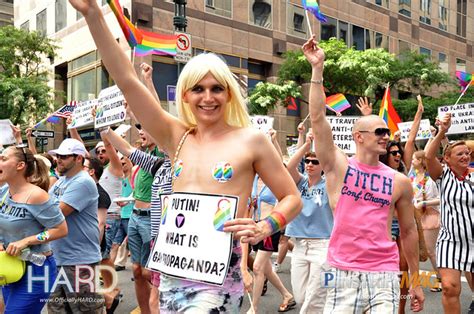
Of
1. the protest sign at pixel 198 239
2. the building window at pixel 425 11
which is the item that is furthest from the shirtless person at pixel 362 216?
the building window at pixel 425 11

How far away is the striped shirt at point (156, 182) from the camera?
5250 mm

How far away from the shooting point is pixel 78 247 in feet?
15.3

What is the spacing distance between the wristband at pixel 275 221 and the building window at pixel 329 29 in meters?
30.9

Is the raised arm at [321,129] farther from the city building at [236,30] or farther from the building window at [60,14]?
the building window at [60,14]

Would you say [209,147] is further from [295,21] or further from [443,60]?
[443,60]

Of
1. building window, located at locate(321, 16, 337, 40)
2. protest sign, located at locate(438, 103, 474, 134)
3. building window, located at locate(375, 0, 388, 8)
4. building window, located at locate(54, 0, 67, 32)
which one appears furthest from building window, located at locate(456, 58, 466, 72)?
protest sign, located at locate(438, 103, 474, 134)

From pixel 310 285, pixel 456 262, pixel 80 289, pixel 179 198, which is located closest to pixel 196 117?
pixel 179 198

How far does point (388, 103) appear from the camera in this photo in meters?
9.67

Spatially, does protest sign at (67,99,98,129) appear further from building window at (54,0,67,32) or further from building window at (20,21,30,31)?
building window at (20,21,30,31)

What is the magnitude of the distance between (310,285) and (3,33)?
22.8 m

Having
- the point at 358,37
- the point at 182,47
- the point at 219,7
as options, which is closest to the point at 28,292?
the point at 182,47

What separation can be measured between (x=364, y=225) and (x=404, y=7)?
37.0 m

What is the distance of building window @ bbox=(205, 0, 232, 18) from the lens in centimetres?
2622

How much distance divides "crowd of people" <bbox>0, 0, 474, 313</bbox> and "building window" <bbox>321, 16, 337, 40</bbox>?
1010 inches
